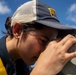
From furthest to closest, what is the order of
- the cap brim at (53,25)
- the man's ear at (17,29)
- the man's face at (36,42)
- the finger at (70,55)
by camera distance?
the man's ear at (17,29) → the man's face at (36,42) → the cap brim at (53,25) → the finger at (70,55)

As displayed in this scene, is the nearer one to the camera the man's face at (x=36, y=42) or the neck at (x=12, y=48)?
the man's face at (x=36, y=42)

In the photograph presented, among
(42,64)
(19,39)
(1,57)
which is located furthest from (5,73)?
(42,64)

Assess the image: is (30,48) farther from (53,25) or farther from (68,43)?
(68,43)

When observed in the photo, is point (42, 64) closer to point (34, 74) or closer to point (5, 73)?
point (34, 74)

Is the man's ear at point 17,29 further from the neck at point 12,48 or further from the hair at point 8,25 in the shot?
the hair at point 8,25

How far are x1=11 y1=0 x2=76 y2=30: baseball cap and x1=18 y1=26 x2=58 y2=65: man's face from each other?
104 mm

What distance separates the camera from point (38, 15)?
247cm

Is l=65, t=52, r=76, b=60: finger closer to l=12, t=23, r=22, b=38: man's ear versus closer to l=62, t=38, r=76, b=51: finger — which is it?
l=62, t=38, r=76, b=51: finger

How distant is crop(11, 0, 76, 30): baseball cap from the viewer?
8.00 ft

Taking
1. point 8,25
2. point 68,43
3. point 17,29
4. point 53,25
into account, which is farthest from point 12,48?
point 68,43

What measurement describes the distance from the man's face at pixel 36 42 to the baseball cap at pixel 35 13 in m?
0.10

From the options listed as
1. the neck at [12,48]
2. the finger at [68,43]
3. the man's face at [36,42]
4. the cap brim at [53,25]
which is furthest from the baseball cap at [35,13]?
the finger at [68,43]

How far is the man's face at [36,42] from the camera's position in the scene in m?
2.32

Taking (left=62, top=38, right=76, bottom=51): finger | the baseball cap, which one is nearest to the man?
the baseball cap
